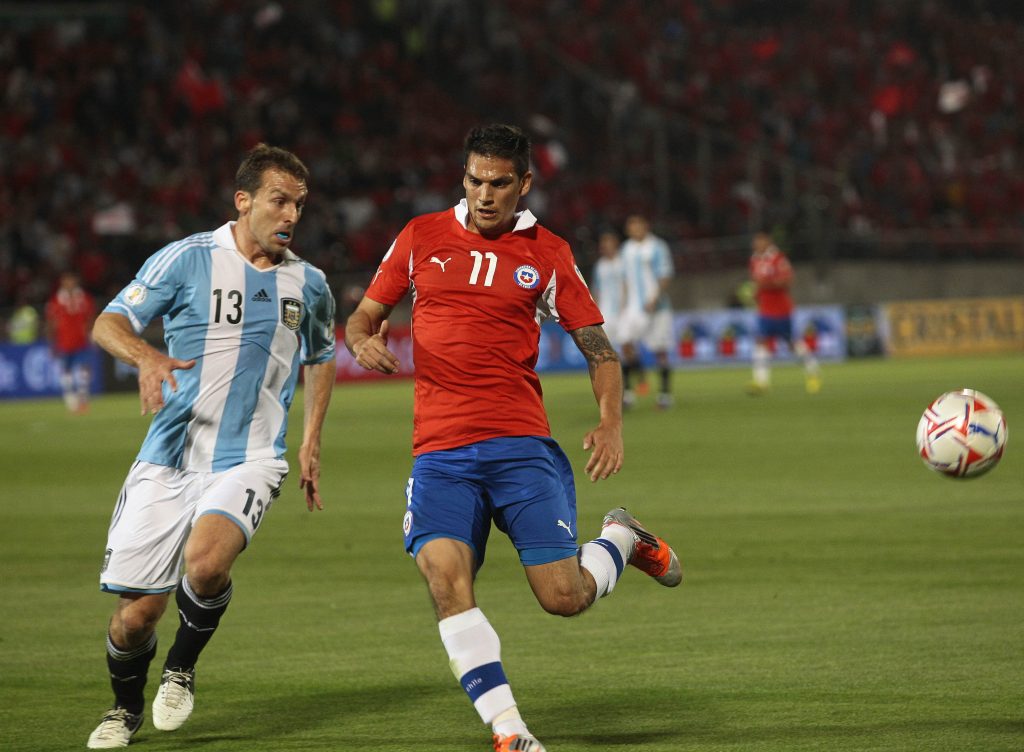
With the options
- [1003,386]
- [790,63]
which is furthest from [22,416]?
[790,63]

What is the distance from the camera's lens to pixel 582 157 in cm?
3738

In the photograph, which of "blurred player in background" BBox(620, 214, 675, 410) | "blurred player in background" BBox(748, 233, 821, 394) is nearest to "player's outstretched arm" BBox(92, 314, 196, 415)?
"blurred player in background" BBox(620, 214, 675, 410)

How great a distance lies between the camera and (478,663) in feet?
17.1

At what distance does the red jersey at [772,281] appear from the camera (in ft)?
79.7

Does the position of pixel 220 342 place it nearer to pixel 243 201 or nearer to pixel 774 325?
pixel 243 201

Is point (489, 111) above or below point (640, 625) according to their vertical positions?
above

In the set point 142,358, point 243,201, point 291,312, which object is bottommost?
point 142,358

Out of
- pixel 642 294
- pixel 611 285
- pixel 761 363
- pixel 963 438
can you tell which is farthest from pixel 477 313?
pixel 761 363

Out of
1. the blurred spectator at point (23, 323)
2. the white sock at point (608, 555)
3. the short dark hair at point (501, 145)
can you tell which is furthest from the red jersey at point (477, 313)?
the blurred spectator at point (23, 323)

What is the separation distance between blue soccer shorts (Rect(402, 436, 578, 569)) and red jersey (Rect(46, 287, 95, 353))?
21.1 m

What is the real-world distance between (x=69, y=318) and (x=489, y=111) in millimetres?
14050

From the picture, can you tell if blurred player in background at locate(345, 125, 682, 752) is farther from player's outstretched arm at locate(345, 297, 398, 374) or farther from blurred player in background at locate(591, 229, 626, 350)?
blurred player in background at locate(591, 229, 626, 350)

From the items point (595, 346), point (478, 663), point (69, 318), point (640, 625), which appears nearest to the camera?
point (478, 663)

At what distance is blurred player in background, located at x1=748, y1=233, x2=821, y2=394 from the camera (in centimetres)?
2398
